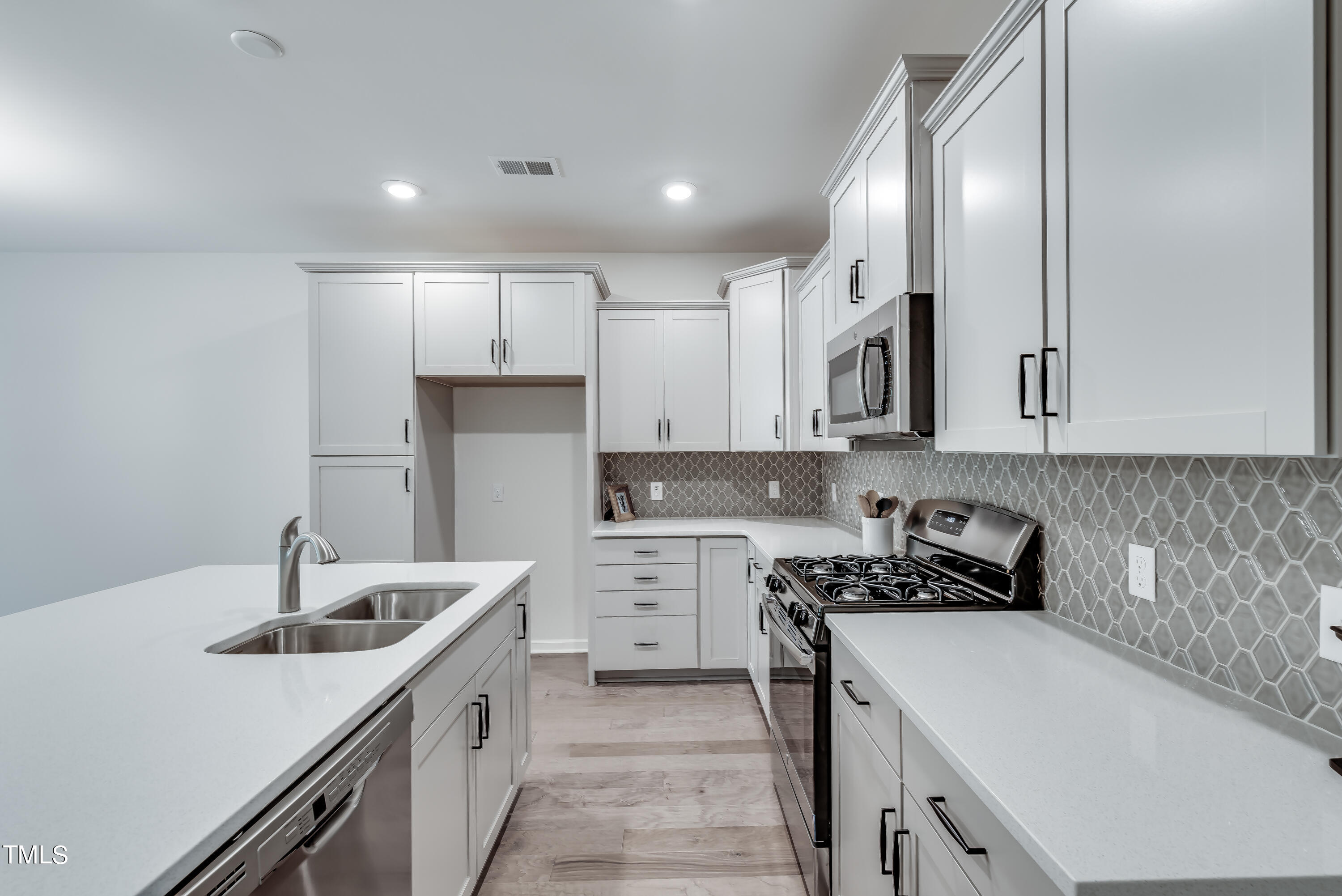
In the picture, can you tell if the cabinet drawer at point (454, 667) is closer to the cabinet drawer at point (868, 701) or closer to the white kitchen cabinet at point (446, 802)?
the white kitchen cabinet at point (446, 802)

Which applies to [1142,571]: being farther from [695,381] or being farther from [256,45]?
[256,45]

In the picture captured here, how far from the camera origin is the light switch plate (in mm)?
823

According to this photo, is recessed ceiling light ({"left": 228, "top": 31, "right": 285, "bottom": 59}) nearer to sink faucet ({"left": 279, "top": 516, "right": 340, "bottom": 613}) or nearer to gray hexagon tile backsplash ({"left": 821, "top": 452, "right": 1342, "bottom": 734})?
sink faucet ({"left": 279, "top": 516, "right": 340, "bottom": 613})

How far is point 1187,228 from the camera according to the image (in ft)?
2.54

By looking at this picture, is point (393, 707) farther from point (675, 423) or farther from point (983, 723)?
point (675, 423)

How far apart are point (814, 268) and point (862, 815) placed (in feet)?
7.59

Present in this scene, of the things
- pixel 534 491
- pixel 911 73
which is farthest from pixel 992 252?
pixel 534 491

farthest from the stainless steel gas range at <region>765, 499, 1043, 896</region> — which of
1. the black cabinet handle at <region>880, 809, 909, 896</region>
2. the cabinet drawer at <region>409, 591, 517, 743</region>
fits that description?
the cabinet drawer at <region>409, 591, 517, 743</region>

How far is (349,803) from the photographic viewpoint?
968 mm

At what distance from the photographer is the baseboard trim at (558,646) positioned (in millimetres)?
3727

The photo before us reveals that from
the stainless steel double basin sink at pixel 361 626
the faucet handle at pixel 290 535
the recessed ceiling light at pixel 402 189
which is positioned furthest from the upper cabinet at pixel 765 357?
the faucet handle at pixel 290 535

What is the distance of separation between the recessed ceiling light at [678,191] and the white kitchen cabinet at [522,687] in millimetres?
1996

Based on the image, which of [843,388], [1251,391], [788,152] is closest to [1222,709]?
[1251,391]

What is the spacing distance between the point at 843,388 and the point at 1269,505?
4.00 feet
